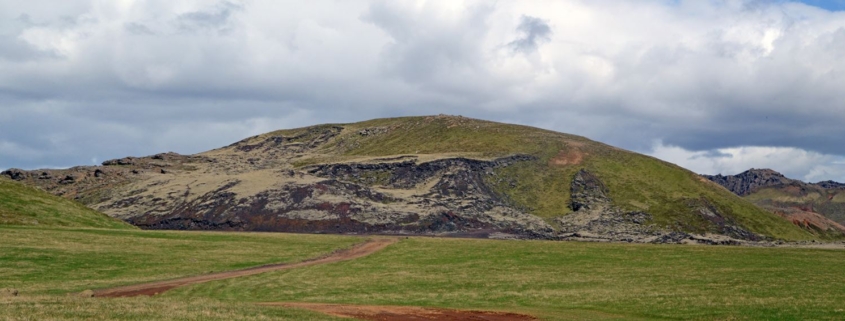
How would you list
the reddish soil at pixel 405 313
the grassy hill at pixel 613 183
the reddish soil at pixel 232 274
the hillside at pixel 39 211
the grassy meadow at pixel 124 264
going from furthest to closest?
the grassy hill at pixel 613 183 < the hillside at pixel 39 211 < the reddish soil at pixel 232 274 < the reddish soil at pixel 405 313 < the grassy meadow at pixel 124 264

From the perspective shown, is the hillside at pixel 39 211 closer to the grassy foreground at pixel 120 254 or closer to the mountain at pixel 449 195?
the grassy foreground at pixel 120 254

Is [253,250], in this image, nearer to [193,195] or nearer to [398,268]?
[398,268]

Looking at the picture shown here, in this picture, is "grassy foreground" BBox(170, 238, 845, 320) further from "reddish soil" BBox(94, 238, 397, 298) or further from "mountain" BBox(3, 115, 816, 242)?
"mountain" BBox(3, 115, 816, 242)

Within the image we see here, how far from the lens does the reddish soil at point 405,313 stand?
123ft

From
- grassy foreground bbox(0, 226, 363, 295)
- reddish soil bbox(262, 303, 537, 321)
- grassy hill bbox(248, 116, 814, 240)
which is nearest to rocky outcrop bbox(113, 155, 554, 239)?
grassy hill bbox(248, 116, 814, 240)

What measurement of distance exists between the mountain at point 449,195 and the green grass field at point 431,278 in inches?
2107

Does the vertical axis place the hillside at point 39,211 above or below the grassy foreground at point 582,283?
above

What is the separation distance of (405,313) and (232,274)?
1062 inches

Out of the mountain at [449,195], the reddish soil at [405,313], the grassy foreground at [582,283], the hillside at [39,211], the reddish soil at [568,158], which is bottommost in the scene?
the reddish soil at [405,313]

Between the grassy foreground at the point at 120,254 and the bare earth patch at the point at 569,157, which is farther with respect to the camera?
the bare earth patch at the point at 569,157

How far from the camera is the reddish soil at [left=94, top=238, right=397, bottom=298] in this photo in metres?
49.3

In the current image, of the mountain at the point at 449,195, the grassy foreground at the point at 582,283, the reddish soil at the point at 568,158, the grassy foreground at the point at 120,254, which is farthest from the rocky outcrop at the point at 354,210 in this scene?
the grassy foreground at the point at 582,283

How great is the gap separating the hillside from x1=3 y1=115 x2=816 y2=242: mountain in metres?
41.4

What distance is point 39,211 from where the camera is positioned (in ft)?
299
